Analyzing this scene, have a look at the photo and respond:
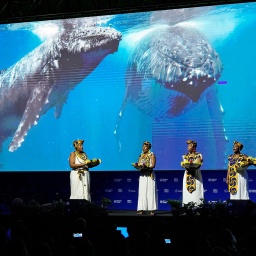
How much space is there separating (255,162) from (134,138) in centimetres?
290

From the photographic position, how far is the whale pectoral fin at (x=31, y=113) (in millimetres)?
13898

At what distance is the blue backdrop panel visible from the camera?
1288 centimetres

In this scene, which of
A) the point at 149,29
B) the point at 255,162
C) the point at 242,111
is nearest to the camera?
the point at 255,162

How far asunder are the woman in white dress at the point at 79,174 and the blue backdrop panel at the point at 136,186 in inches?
59.5

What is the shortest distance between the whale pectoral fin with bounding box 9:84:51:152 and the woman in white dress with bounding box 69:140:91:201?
2.08 meters

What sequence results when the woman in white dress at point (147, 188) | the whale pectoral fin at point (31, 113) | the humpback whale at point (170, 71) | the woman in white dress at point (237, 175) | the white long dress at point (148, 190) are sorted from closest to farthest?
the woman in white dress at point (237, 175)
the woman in white dress at point (147, 188)
the white long dress at point (148, 190)
the humpback whale at point (170, 71)
the whale pectoral fin at point (31, 113)

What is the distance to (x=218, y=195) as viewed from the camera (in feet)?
42.2

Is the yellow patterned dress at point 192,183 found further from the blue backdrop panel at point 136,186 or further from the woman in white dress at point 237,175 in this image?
the blue backdrop panel at point 136,186

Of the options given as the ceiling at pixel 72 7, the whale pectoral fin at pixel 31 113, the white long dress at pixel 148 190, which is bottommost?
the white long dress at pixel 148 190

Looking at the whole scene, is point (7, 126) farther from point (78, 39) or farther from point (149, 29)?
point (149, 29)

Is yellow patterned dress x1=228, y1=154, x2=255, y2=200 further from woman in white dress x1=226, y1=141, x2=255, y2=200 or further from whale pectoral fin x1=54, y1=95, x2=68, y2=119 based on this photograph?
whale pectoral fin x1=54, y1=95, x2=68, y2=119

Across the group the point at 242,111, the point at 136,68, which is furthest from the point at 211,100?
the point at 136,68

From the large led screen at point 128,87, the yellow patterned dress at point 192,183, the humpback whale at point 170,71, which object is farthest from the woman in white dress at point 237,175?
the humpback whale at point 170,71

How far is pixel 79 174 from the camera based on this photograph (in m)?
12.2
